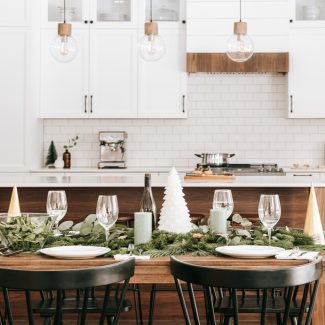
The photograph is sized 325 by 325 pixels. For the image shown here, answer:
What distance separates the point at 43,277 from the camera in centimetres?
187

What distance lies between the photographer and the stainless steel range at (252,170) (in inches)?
234

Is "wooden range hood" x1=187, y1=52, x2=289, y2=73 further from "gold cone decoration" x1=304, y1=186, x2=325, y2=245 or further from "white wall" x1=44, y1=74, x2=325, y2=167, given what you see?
"gold cone decoration" x1=304, y1=186, x2=325, y2=245

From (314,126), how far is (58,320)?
5.06 metres

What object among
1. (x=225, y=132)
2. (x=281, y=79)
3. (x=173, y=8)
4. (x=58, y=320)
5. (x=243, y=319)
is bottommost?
(x=243, y=319)

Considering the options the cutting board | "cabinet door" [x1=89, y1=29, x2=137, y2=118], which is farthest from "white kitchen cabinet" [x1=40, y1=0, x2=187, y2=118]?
the cutting board

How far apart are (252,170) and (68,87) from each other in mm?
1899

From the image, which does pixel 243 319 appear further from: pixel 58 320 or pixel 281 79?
pixel 281 79

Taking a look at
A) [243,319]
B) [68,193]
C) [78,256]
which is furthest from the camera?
[68,193]

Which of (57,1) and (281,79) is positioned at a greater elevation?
(57,1)

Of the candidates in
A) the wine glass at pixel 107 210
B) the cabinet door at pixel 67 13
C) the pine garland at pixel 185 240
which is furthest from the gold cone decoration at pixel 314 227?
the cabinet door at pixel 67 13

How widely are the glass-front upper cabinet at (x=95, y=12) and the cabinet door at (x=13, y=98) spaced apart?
1.37ft

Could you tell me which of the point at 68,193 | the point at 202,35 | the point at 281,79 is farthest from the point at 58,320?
the point at 281,79

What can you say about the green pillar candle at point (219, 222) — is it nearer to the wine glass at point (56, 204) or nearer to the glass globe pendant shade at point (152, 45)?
the wine glass at point (56, 204)

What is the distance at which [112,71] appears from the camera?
6328 millimetres
